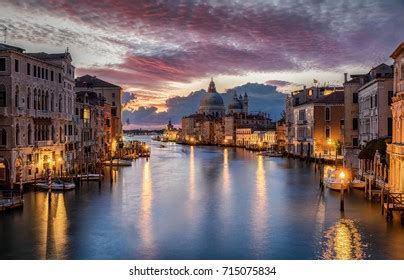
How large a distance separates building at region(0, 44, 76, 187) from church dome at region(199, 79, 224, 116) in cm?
6722

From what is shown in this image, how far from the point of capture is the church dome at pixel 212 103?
86250mm

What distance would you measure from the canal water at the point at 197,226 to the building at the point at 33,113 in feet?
4.05

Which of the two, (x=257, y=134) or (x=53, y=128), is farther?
(x=257, y=134)

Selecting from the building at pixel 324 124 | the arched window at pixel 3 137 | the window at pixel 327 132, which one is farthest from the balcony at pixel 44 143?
the window at pixel 327 132

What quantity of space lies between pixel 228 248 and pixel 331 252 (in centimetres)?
143

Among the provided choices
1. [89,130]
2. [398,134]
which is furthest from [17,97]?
[89,130]

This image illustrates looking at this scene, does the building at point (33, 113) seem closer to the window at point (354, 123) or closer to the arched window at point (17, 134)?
the arched window at point (17, 134)

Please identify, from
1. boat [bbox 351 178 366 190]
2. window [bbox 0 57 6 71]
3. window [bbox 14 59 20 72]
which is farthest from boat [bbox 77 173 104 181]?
boat [bbox 351 178 366 190]

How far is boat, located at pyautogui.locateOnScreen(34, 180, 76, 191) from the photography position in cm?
1477

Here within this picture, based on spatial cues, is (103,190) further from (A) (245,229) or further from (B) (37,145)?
(A) (245,229)

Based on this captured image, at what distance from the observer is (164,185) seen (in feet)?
57.2

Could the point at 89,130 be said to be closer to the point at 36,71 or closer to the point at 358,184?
the point at 36,71

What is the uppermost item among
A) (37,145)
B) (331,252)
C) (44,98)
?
(44,98)

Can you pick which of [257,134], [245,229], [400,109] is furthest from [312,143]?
[257,134]
